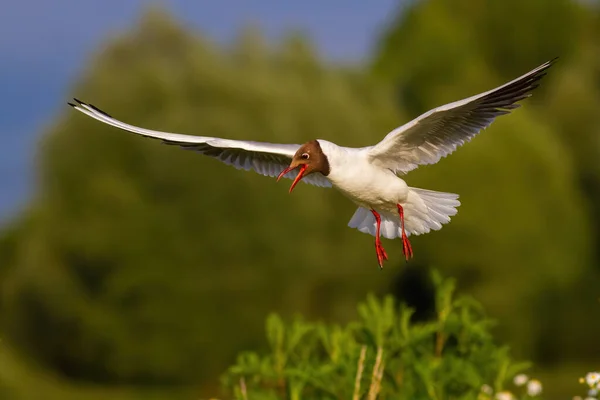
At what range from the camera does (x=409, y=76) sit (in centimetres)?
3559

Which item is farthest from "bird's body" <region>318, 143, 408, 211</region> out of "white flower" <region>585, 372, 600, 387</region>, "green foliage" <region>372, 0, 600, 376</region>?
"green foliage" <region>372, 0, 600, 376</region>

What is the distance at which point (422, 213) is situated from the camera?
626 cm

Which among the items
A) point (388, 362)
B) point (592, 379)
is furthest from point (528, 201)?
point (592, 379)

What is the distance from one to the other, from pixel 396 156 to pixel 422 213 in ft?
1.23

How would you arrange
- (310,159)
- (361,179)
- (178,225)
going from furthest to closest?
(178,225) < (361,179) < (310,159)

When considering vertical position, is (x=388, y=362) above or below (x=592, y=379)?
above

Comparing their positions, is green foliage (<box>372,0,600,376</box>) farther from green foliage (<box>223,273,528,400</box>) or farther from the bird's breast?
green foliage (<box>223,273,528,400</box>)

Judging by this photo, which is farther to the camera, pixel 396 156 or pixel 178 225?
pixel 178 225

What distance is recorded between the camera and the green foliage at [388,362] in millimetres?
5293

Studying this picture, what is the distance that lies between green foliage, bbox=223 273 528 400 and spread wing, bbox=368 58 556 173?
753 mm

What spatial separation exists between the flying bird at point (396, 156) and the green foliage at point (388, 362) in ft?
1.24

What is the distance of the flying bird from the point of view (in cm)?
565

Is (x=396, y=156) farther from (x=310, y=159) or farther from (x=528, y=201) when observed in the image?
(x=528, y=201)

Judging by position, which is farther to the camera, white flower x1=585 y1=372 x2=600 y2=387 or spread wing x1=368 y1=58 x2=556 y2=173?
spread wing x1=368 y1=58 x2=556 y2=173
